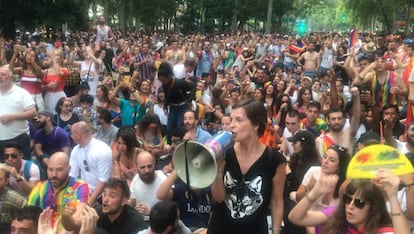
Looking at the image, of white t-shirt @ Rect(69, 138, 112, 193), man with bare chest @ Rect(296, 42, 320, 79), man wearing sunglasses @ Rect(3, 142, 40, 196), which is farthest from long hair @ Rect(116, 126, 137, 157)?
man with bare chest @ Rect(296, 42, 320, 79)

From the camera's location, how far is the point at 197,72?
17125 millimetres

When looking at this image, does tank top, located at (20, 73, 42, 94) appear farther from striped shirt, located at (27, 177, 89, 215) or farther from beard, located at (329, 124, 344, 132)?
beard, located at (329, 124, 344, 132)

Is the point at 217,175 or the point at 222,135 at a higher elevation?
the point at 222,135

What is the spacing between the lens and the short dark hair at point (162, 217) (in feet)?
14.8

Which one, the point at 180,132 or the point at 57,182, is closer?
the point at 57,182

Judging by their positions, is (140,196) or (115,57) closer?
(140,196)

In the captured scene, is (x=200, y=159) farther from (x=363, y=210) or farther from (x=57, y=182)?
(x=57, y=182)

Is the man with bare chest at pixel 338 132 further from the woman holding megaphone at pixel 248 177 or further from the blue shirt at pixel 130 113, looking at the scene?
the blue shirt at pixel 130 113

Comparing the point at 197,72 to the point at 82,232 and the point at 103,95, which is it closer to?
the point at 103,95

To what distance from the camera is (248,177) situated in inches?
146

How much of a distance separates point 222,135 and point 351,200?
823mm

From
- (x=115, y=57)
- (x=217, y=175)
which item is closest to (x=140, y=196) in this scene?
(x=217, y=175)

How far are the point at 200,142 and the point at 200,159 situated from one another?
0.86ft

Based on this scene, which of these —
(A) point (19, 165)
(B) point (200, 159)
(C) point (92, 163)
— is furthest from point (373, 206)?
(A) point (19, 165)
